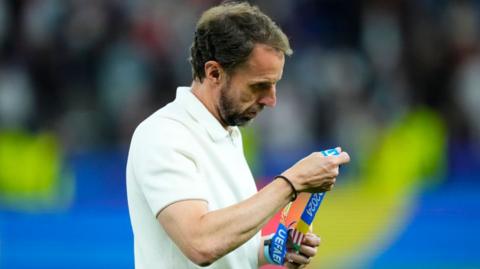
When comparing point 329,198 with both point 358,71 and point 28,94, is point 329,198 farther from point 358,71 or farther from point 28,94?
point 28,94

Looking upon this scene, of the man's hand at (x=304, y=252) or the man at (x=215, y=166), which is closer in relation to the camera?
the man at (x=215, y=166)

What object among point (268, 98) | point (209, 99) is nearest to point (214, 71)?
point (209, 99)

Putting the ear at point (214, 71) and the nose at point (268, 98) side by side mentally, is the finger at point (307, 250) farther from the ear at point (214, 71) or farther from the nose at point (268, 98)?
the ear at point (214, 71)

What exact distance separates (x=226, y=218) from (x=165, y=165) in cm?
A: 30

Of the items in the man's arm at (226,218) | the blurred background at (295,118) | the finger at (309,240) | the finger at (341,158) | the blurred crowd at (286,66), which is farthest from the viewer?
the blurred crowd at (286,66)

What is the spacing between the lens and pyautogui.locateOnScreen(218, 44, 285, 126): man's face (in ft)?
13.4

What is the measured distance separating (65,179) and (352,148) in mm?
2681

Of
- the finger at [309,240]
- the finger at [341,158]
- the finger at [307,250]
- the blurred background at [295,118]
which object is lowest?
the finger at [307,250]

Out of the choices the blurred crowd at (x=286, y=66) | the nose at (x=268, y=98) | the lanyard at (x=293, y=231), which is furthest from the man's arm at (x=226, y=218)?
the blurred crowd at (x=286, y=66)

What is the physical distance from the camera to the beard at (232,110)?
411 centimetres

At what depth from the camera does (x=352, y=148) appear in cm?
1053

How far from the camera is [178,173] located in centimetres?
387

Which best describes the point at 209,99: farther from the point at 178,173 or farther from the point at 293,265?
the point at 293,265

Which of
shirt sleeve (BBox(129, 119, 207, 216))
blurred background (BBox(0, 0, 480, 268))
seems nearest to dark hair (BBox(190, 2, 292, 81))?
shirt sleeve (BBox(129, 119, 207, 216))
